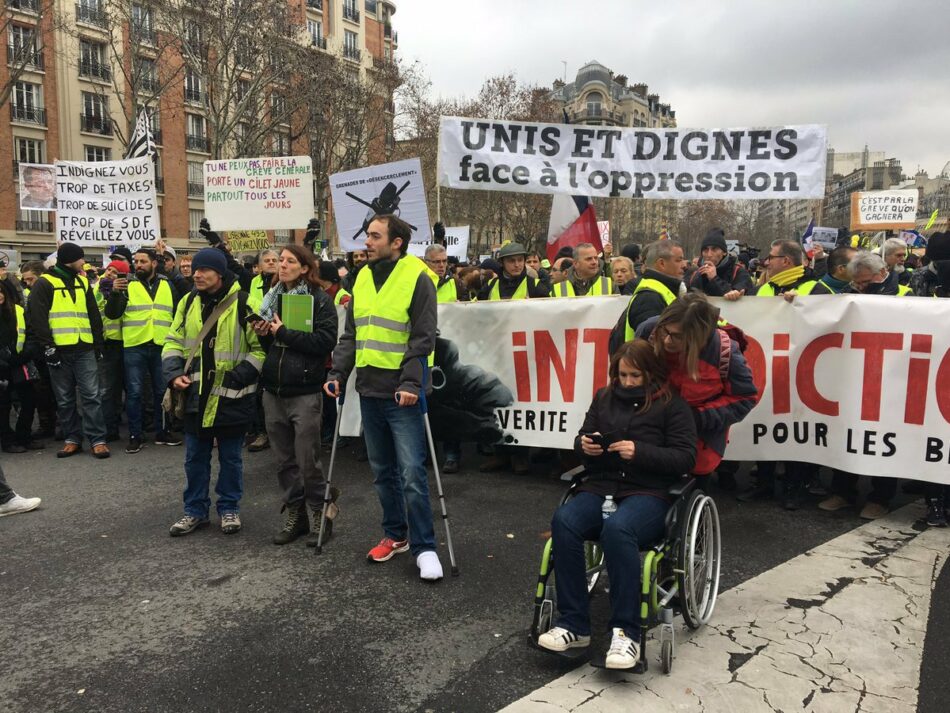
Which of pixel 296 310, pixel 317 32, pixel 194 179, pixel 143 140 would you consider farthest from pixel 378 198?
pixel 317 32

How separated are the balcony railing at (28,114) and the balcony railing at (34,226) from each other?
5069 millimetres

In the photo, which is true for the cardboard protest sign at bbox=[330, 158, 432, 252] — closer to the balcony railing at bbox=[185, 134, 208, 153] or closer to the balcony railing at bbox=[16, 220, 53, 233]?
the balcony railing at bbox=[16, 220, 53, 233]

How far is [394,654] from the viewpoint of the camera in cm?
341

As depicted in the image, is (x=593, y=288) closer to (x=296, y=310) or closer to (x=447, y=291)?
(x=447, y=291)

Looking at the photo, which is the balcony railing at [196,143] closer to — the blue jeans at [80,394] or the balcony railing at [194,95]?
the balcony railing at [194,95]

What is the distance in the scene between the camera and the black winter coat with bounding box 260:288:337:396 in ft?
16.1

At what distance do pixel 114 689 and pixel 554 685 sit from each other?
1886 mm

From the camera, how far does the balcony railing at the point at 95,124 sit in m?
39.8

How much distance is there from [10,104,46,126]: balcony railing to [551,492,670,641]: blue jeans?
4350 centimetres

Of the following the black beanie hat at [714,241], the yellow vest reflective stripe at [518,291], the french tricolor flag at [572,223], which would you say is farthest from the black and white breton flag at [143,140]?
the black beanie hat at [714,241]

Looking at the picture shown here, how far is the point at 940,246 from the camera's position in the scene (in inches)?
233

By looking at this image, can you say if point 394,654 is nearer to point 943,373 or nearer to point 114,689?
point 114,689

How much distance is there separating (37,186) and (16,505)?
23.9 ft

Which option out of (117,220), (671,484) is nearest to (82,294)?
(117,220)
